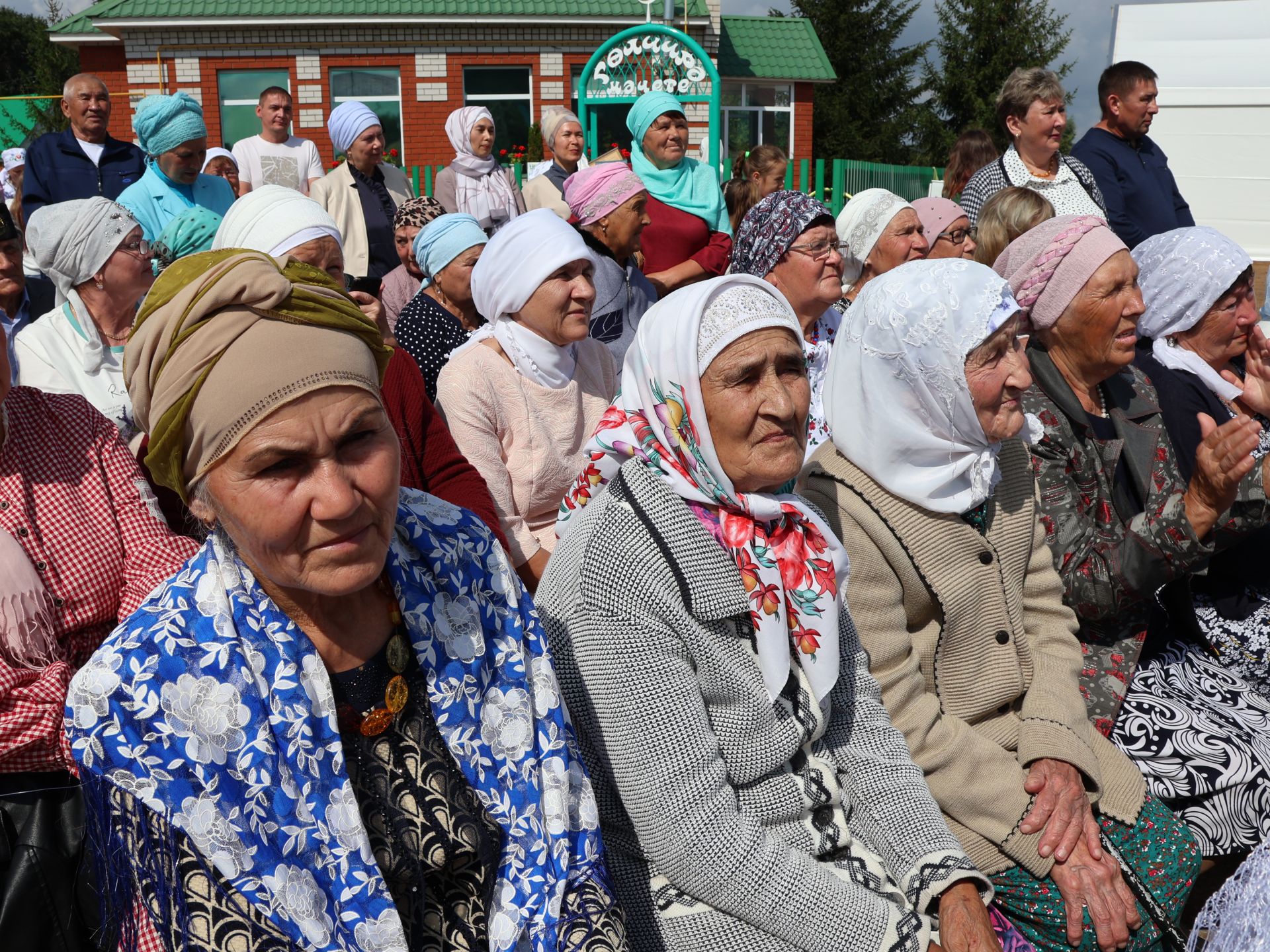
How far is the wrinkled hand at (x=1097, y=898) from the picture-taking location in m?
2.50

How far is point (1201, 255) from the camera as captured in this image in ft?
13.0

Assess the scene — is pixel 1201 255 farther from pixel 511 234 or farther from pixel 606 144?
pixel 606 144

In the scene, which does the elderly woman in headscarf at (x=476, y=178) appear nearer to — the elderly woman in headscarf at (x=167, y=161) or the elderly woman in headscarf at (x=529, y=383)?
the elderly woman in headscarf at (x=167, y=161)

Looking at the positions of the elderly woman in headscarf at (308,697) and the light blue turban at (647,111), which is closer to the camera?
the elderly woman in headscarf at (308,697)

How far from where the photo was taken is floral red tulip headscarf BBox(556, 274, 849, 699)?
7.76ft

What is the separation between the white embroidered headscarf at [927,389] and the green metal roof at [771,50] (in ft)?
77.4

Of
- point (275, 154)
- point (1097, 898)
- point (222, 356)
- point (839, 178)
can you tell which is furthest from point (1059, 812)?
point (839, 178)

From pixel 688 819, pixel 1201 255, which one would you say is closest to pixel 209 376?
pixel 688 819

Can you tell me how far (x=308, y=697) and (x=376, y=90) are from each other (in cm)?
2358

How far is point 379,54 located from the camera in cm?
2298

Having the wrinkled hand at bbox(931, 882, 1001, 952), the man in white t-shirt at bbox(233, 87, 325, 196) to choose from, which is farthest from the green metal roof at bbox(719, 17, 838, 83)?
the wrinkled hand at bbox(931, 882, 1001, 952)

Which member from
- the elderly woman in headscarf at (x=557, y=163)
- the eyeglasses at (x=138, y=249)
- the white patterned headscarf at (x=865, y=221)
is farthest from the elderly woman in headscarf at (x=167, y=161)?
the white patterned headscarf at (x=865, y=221)

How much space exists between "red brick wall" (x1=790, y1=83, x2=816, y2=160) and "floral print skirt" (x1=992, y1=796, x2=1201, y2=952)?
25042mm

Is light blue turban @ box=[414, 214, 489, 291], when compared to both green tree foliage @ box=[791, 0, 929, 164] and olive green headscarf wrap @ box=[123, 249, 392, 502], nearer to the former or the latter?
olive green headscarf wrap @ box=[123, 249, 392, 502]
